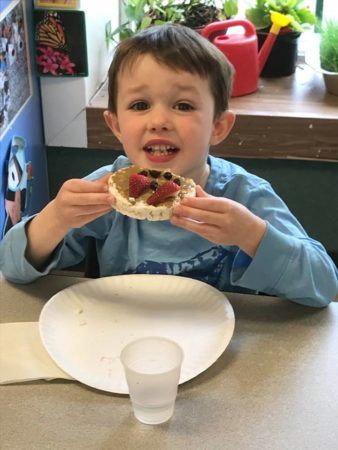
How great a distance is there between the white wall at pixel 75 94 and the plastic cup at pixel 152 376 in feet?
3.52

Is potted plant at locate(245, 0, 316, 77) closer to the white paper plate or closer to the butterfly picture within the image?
the butterfly picture

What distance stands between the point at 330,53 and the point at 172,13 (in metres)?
0.47

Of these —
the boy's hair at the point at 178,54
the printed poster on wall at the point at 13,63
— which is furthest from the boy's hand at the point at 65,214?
the printed poster on wall at the point at 13,63

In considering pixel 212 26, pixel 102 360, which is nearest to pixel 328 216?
pixel 212 26

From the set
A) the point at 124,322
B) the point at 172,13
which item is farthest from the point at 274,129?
the point at 124,322

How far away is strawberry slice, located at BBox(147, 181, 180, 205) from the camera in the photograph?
1033mm

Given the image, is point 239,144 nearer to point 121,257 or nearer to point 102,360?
point 121,257

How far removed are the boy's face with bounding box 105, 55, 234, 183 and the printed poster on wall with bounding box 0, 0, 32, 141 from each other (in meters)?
0.38

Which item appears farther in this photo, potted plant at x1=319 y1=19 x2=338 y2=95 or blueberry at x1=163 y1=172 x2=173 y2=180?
potted plant at x1=319 y1=19 x2=338 y2=95

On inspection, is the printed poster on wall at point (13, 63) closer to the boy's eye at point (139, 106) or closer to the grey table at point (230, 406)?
the boy's eye at point (139, 106)

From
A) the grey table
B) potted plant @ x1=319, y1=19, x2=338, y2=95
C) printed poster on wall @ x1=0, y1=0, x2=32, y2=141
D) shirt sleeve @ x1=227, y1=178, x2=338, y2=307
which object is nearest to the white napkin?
the grey table

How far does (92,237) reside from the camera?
1.28m

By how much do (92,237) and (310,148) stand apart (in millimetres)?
788

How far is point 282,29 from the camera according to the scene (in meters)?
1.98
